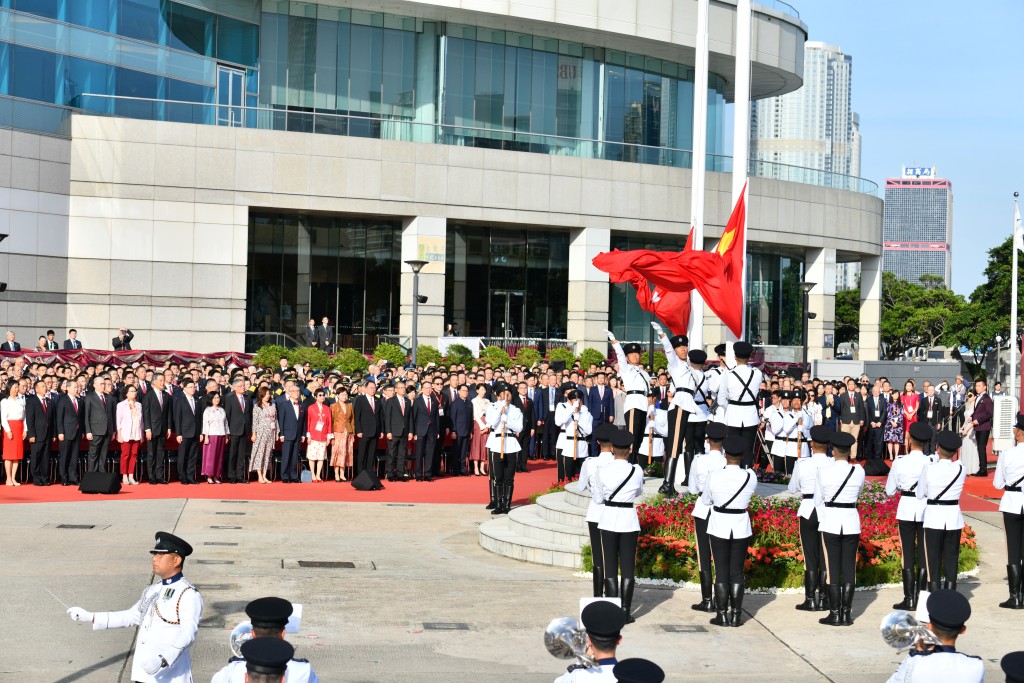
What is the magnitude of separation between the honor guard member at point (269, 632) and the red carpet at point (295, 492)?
13570 millimetres

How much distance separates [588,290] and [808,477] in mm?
30562

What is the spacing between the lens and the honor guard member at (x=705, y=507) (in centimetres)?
1184

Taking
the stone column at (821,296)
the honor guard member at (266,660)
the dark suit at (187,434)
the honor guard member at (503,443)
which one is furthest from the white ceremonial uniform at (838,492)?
the stone column at (821,296)

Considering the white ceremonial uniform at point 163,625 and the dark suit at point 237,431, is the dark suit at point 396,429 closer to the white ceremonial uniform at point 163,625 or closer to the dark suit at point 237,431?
the dark suit at point 237,431

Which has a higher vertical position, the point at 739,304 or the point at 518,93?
the point at 518,93

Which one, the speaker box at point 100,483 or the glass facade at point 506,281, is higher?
the glass facade at point 506,281

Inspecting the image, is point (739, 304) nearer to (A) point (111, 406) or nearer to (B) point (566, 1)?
(A) point (111, 406)

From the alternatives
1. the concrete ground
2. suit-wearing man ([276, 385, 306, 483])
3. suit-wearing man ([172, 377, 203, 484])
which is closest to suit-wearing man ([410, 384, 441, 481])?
suit-wearing man ([276, 385, 306, 483])

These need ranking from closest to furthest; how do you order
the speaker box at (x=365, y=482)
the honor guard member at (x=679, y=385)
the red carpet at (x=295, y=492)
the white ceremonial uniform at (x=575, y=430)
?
the honor guard member at (x=679, y=385) < the red carpet at (x=295, y=492) < the white ceremonial uniform at (x=575, y=430) < the speaker box at (x=365, y=482)

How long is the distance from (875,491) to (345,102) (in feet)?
93.8

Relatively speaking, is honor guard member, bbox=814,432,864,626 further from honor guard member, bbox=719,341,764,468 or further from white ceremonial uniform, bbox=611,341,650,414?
white ceremonial uniform, bbox=611,341,650,414

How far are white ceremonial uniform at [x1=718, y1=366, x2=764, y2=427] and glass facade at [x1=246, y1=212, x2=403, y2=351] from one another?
2765 centimetres

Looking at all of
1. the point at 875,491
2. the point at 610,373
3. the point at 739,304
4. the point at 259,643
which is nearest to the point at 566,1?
the point at 610,373

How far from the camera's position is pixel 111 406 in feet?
65.1
